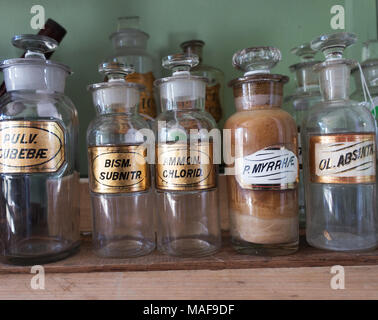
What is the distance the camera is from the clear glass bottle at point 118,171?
493 millimetres

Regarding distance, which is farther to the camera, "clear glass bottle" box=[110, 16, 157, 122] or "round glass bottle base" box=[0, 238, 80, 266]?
"clear glass bottle" box=[110, 16, 157, 122]

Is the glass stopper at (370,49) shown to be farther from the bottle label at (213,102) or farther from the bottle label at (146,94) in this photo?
the bottle label at (146,94)

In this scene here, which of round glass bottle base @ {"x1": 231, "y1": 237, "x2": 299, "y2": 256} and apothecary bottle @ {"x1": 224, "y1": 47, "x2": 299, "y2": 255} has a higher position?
→ apothecary bottle @ {"x1": 224, "y1": 47, "x2": 299, "y2": 255}

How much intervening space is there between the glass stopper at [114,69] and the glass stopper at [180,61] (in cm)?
7

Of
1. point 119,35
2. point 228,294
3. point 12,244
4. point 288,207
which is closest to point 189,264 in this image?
point 228,294

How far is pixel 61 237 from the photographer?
21.1 inches

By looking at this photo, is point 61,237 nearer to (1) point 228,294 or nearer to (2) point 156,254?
(2) point 156,254

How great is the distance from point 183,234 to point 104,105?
0.25 m

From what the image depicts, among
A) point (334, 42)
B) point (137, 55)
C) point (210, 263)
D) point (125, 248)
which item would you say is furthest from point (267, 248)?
point (137, 55)

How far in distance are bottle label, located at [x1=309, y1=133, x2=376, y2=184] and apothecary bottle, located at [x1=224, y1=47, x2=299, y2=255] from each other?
4 cm

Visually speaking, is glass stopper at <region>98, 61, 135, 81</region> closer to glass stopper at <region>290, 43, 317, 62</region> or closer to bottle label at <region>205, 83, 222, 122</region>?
bottle label at <region>205, 83, 222, 122</region>

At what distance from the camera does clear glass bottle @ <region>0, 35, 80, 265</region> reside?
18.6 inches

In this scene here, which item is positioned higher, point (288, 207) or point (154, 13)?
point (154, 13)

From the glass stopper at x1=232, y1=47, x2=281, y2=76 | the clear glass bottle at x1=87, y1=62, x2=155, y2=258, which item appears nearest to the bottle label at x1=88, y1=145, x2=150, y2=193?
the clear glass bottle at x1=87, y1=62, x2=155, y2=258
